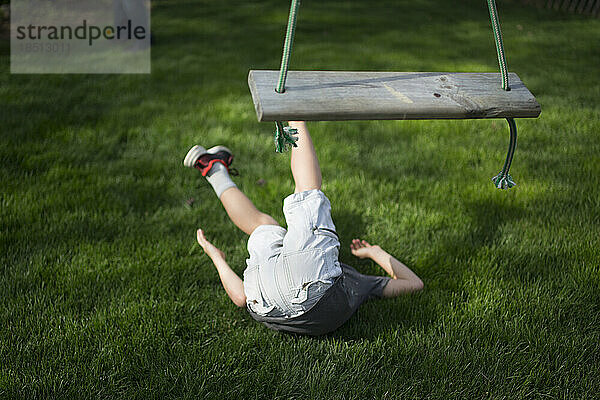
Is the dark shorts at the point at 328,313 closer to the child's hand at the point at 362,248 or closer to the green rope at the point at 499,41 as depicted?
the child's hand at the point at 362,248

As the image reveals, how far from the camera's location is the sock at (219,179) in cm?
277

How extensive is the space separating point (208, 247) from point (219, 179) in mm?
414

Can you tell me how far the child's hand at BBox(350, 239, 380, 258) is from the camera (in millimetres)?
2648

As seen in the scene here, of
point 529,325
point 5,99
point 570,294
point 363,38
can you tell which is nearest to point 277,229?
point 529,325

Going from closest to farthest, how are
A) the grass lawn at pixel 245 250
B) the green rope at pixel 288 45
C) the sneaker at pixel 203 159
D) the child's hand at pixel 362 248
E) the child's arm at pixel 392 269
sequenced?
the green rope at pixel 288 45, the grass lawn at pixel 245 250, the child's arm at pixel 392 269, the child's hand at pixel 362 248, the sneaker at pixel 203 159

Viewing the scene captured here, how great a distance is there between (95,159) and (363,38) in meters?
4.36

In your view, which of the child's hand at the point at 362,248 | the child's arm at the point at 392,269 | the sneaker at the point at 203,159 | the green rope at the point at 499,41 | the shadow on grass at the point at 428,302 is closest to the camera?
the green rope at the point at 499,41

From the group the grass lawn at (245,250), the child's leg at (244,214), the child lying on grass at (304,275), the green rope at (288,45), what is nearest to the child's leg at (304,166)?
the child lying on grass at (304,275)

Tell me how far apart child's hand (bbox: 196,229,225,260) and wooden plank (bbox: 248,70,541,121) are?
1.14m

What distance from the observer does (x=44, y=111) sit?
4285 millimetres

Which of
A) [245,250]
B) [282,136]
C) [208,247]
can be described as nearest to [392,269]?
[245,250]

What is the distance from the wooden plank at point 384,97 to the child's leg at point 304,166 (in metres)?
0.66

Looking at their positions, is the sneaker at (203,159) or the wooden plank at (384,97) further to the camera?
the sneaker at (203,159)

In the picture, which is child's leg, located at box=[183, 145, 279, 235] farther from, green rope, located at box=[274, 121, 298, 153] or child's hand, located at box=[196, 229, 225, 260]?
green rope, located at box=[274, 121, 298, 153]
